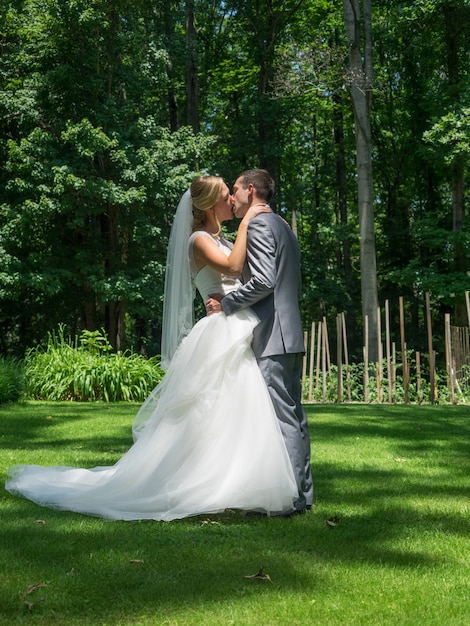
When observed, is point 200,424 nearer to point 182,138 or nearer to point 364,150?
point 364,150

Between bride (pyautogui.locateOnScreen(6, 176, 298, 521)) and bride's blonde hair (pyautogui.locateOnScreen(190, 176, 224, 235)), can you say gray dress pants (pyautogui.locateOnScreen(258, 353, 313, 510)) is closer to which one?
bride (pyautogui.locateOnScreen(6, 176, 298, 521))

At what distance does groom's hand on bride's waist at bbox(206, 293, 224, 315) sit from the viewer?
5.15 meters

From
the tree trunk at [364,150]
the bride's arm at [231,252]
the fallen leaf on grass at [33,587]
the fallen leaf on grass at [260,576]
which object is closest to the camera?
the fallen leaf on grass at [33,587]

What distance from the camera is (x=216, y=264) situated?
511 cm

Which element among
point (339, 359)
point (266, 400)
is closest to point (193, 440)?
point (266, 400)

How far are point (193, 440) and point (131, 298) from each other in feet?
Result: 53.0

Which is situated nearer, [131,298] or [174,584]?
[174,584]

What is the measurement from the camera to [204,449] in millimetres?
4875

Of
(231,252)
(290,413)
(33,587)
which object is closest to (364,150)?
(231,252)

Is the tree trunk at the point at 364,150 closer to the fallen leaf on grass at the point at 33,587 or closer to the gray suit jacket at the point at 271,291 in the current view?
the gray suit jacket at the point at 271,291

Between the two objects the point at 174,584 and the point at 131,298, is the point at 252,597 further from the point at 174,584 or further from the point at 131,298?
the point at 131,298

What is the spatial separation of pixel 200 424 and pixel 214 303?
773mm

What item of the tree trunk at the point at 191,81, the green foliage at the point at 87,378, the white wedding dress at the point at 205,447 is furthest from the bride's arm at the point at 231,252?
the tree trunk at the point at 191,81

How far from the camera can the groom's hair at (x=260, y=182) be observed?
5.09 meters
